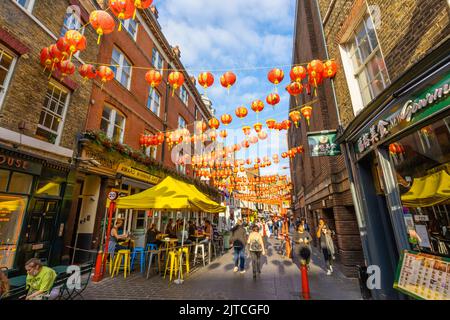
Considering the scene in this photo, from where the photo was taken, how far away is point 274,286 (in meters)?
6.20

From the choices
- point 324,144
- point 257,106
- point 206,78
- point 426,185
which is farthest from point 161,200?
point 426,185

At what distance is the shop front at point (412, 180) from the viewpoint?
3543 mm

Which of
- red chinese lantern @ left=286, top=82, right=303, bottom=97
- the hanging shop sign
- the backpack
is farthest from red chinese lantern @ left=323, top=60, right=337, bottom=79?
the backpack

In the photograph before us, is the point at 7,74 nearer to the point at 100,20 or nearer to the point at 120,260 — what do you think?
the point at 100,20

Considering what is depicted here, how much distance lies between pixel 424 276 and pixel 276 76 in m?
6.06

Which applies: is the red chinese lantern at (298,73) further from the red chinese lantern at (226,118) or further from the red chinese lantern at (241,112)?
the red chinese lantern at (226,118)

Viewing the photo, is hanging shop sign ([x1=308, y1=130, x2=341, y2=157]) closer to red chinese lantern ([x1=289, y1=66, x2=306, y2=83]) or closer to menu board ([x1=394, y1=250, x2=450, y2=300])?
red chinese lantern ([x1=289, y1=66, x2=306, y2=83])

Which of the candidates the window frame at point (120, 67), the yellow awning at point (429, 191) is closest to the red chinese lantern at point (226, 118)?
the window frame at point (120, 67)

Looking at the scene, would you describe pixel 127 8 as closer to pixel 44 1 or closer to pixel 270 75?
pixel 270 75

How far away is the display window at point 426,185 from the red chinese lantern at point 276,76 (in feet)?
12.3

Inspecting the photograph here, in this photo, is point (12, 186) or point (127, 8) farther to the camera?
point (12, 186)

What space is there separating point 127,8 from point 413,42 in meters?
6.29
